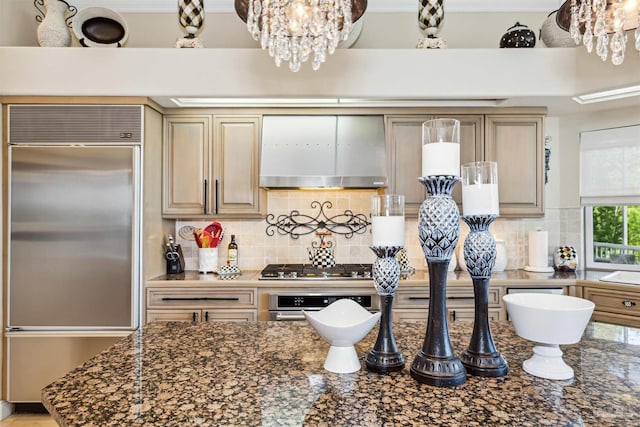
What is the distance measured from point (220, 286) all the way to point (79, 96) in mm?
1679

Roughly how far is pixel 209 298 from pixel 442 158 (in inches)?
87.2

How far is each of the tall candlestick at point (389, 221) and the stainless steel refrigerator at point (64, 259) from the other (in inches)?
84.2

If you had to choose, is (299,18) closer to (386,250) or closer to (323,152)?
(386,250)

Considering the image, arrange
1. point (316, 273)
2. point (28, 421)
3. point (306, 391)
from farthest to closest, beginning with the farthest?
point (316, 273)
point (28, 421)
point (306, 391)

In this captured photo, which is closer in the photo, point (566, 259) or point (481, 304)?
point (481, 304)

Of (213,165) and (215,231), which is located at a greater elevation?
(213,165)

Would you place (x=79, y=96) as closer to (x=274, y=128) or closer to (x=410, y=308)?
(x=274, y=128)

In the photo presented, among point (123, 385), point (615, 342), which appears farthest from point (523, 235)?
point (123, 385)

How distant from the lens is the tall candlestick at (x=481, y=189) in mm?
1089

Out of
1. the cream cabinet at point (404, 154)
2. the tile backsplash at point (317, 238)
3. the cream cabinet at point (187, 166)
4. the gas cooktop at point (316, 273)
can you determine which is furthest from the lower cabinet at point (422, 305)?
the cream cabinet at point (187, 166)

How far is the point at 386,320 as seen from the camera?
1107mm

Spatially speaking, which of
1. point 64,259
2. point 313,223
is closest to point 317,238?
point 313,223

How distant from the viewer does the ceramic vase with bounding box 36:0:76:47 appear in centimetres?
274

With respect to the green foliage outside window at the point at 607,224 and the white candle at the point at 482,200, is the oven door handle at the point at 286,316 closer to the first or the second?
the white candle at the point at 482,200
